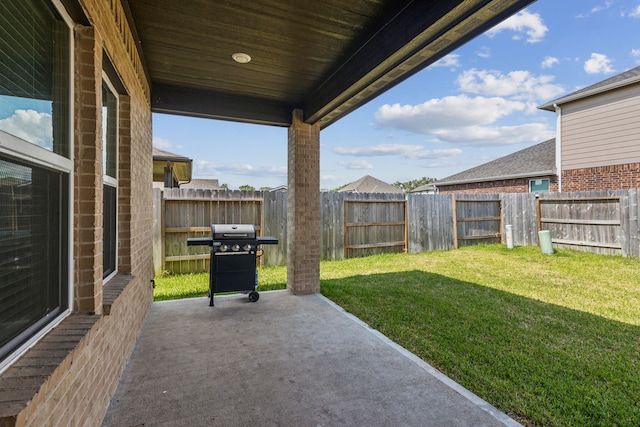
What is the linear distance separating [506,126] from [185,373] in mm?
47621

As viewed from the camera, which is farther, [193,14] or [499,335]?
[499,335]

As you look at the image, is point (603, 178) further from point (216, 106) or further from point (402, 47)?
point (216, 106)

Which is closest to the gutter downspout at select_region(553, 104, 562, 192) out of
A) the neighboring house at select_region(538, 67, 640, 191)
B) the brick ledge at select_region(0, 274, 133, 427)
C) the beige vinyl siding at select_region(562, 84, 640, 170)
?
the neighboring house at select_region(538, 67, 640, 191)

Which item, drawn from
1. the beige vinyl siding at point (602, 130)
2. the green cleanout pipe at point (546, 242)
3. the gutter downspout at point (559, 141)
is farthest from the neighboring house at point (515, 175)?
the green cleanout pipe at point (546, 242)

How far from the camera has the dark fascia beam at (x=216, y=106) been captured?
167 inches

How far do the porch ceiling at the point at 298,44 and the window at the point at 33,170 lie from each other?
1.37 metres

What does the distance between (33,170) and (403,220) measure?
8.39m

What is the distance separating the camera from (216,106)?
14.7 ft

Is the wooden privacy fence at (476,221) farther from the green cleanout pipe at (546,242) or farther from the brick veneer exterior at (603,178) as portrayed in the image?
the brick veneer exterior at (603,178)

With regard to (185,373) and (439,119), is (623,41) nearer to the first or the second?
(185,373)

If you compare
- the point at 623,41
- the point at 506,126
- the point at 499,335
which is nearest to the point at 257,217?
the point at 499,335

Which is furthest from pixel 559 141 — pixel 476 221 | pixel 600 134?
pixel 476 221

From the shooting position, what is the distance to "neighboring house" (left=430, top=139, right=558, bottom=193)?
11.9m

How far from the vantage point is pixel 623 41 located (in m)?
9.54
